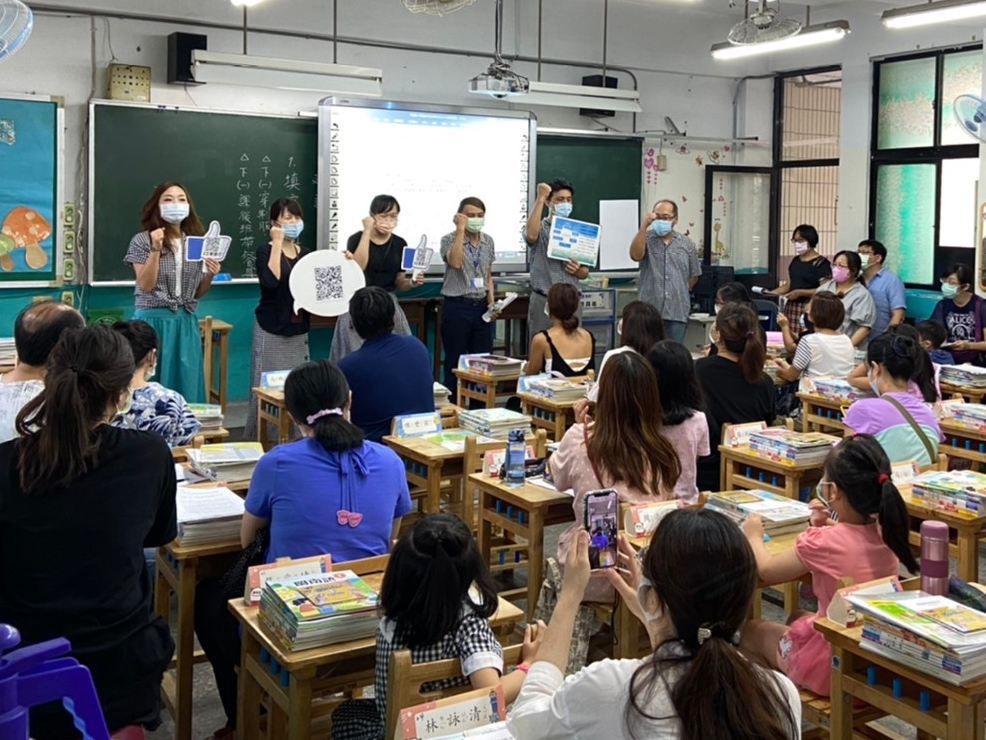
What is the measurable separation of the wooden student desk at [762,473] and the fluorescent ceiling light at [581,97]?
441cm

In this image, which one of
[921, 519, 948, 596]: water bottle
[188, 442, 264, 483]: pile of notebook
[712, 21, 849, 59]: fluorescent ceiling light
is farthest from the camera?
[712, 21, 849, 59]: fluorescent ceiling light

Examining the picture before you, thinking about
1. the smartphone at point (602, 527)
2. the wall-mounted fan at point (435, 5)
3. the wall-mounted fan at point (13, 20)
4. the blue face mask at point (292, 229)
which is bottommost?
the smartphone at point (602, 527)

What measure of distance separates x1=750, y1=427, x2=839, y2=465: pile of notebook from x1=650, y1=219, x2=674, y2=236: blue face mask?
10.7 ft

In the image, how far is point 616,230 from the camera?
989 centimetres

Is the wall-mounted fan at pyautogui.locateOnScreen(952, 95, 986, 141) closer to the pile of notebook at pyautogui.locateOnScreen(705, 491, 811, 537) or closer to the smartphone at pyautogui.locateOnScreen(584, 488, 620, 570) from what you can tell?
the pile of notebook at pyautogui.locateOnScreen(705, 491, 811, 537)

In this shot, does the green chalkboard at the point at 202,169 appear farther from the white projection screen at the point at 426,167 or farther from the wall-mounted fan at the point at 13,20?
the wall-mounted fan at the point at 13,20

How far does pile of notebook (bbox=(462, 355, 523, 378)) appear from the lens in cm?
611

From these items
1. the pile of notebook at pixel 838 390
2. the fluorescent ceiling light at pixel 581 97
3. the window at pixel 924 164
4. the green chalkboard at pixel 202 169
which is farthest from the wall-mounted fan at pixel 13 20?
the window at pixel 924 164

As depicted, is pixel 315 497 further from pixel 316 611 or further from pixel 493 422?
pixel 493 422

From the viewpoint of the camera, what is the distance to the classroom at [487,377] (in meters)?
2.15

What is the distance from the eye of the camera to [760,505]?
3.38 meters

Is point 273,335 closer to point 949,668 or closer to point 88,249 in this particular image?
point 88,249

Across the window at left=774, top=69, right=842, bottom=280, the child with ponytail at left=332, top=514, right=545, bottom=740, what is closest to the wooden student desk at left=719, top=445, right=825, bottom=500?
the child with ponytail at left=332, top=514, right=545, bottom=740

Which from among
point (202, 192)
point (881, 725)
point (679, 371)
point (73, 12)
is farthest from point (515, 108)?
point (881, 725)
